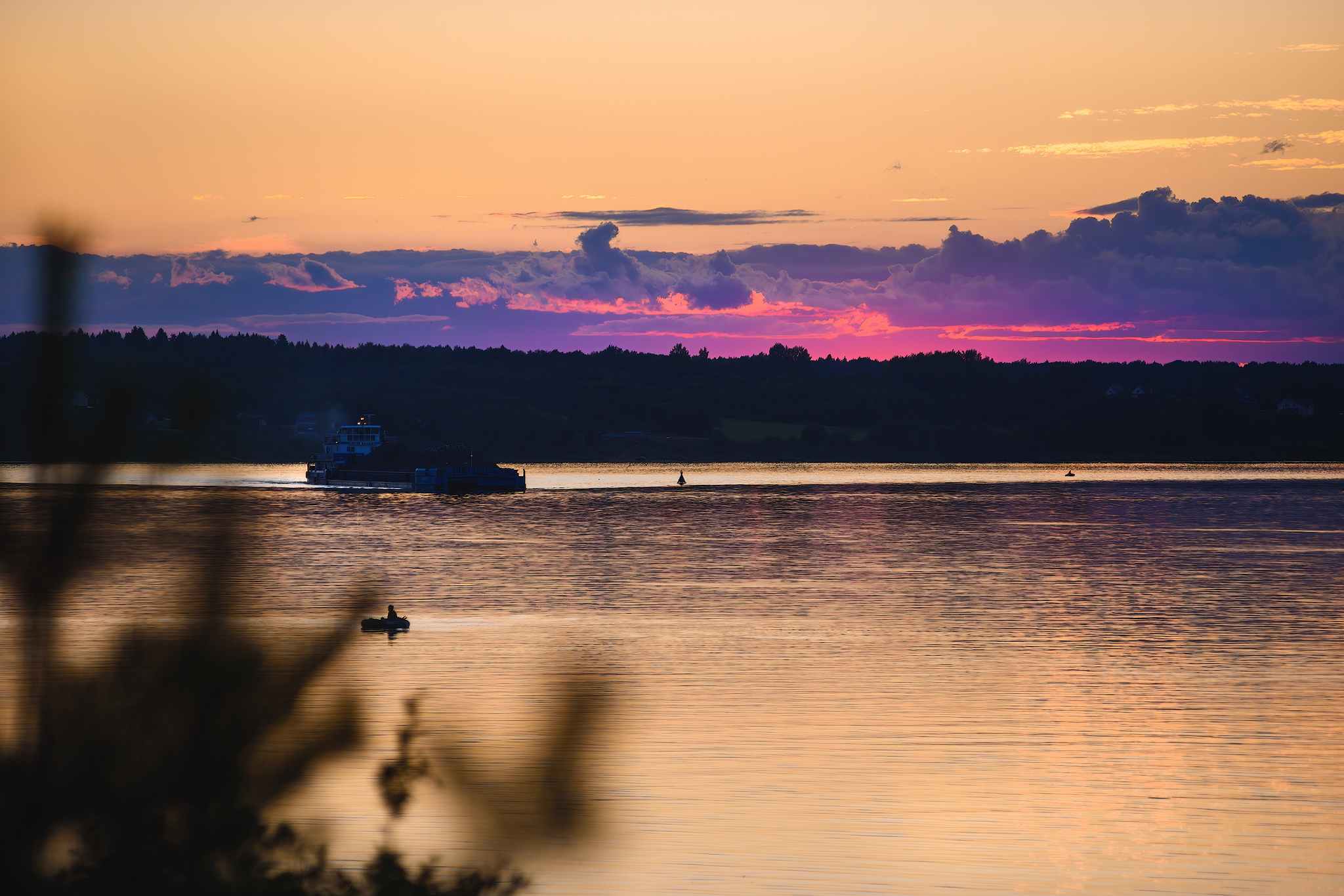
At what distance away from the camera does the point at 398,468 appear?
18162cm

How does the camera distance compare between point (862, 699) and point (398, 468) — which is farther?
point (398, 468)

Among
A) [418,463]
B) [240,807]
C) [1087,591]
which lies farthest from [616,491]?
[240,807]

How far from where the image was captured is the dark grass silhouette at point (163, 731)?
5352 mm

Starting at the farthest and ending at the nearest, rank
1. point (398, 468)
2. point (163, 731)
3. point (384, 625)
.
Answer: point (398, 468)
point (384, 625)
point (163, 731)

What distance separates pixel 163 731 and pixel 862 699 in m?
27.2

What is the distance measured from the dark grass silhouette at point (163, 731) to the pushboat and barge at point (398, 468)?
535 ft

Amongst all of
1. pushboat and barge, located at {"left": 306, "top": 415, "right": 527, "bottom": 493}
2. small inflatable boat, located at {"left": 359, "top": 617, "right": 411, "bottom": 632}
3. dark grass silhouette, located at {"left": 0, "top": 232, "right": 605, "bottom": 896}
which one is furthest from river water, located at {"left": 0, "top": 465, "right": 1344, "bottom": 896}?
pushboat and barge, located at {"left": 306, "top": 415, "right": 527, "bottom": 493}

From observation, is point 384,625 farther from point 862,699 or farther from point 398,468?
point 398,468

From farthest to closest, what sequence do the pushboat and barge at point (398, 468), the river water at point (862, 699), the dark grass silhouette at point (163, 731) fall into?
1. the pushboat and barge at point (398, 468)
2. the river water at point (862, 699)
3. the dark grass silhouette at point (163, 731)

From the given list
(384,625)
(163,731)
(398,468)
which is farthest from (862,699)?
(398,468)

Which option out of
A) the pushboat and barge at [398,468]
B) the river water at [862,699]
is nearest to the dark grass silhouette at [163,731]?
the river water at [862,699]

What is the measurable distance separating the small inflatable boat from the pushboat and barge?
12538 centimetres

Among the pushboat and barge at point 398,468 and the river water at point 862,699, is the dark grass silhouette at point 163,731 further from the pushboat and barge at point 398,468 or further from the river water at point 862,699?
the pushboat and barge at point 398,468

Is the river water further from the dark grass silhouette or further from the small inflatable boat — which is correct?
the small inflatable boat
